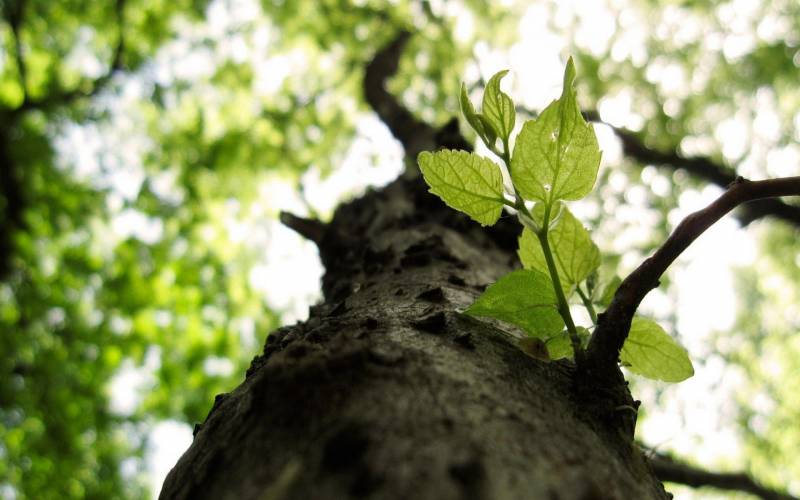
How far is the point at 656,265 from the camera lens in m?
1.04

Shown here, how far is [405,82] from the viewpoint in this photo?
22.2 feet

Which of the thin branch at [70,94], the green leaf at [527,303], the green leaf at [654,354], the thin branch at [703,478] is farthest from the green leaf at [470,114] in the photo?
the thin branch at [70,94]

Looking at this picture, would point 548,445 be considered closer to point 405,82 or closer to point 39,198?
point 405,82

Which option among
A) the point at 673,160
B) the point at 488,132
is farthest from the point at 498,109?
the point at 673,160

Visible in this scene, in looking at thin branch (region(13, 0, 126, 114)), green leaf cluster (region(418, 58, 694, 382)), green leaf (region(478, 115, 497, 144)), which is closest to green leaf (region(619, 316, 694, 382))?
green leaf cluster (region(418, 58, 694, 382))

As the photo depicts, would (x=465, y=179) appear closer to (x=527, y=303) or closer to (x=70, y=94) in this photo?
(x=527, y=303)

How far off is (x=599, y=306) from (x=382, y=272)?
81 centimetres

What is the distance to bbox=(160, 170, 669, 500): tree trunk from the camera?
2.32ft

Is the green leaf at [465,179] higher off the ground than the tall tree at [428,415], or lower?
higher

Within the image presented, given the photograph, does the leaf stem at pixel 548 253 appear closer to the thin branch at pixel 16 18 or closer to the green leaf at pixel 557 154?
the green leaf at pixel 557 154

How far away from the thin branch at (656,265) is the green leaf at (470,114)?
1.35ft

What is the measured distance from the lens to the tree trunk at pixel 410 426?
0.71 metres

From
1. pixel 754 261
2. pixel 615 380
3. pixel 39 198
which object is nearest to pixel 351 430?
pixel 615 380

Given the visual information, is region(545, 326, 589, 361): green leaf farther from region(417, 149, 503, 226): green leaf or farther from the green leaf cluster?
region(417, 149, 503, 226): green leaf
